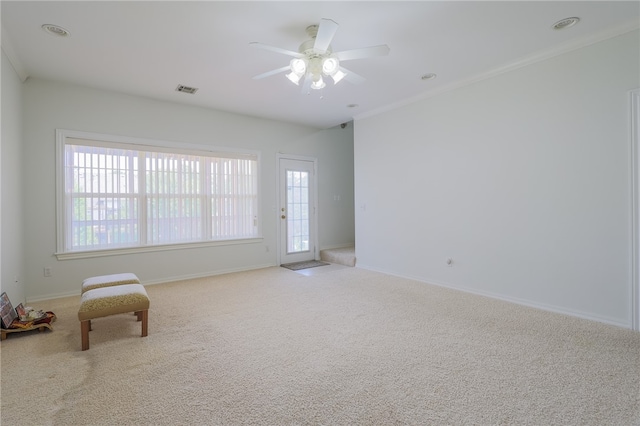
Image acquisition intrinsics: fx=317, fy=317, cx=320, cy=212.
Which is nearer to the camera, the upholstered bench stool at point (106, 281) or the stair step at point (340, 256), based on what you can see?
the upholstered bench stool at point (106, 281)

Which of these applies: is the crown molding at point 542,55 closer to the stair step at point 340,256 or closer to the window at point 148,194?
the stair step at point 340,256

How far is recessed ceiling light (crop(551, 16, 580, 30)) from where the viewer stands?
2.73 metres

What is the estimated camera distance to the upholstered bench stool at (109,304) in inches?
100

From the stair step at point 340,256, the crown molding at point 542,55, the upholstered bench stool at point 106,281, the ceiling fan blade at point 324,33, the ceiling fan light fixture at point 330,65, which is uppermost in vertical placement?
the crown molding at point 542,55

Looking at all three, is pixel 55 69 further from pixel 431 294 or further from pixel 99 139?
pixel 431 294

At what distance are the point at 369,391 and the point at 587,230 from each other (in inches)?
108

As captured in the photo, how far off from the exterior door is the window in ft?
1.88

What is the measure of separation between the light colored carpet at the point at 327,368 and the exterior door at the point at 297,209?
101 inches

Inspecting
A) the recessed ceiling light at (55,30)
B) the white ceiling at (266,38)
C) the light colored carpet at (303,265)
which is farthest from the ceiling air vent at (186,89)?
the light colored carpet at (303,265)

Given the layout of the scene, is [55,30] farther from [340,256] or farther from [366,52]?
[340,256]

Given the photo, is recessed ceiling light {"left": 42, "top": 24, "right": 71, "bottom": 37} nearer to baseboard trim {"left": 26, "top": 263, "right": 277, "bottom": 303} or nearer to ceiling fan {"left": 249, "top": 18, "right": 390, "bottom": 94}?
ceiling fan {"left": 249, "top": 18, "right": 390, "bottom": 94}

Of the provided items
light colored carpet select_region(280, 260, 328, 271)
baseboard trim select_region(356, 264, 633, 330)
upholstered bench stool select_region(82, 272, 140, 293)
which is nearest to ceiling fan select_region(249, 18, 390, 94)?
upholstered bench stool select_region(82, 272, 140, 293)

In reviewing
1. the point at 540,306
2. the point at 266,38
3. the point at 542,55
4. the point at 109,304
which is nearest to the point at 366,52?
the point at 266,38

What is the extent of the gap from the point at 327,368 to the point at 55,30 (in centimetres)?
367
